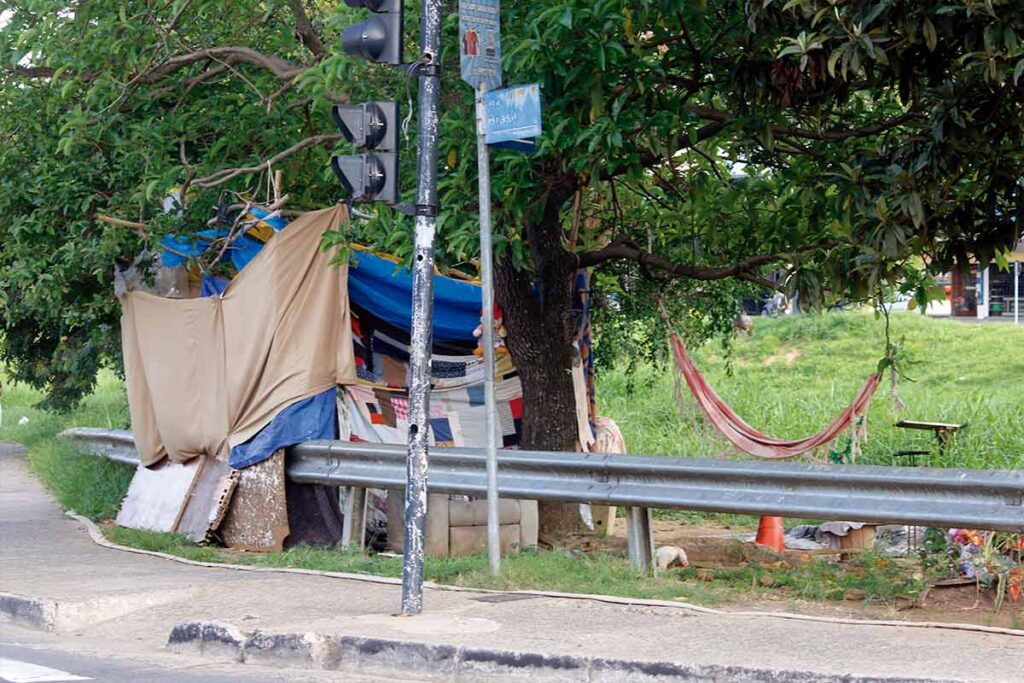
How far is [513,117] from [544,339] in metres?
3.58

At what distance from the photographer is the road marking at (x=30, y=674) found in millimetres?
7117

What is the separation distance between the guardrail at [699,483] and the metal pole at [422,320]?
183 centimetres

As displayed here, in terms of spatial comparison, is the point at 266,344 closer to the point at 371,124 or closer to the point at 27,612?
the point at 27,612

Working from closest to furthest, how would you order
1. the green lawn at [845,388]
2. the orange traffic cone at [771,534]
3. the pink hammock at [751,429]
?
the orange traffic cone at [771,534], the pink hammock at [751,429], the green lawn at [845,388]

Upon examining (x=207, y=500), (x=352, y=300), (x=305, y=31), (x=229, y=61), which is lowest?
(x=207, y=500)

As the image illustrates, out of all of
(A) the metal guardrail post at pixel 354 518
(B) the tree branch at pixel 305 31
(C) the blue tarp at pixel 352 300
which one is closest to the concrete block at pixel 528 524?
(A) the metal guardrail post at pixel 354 518

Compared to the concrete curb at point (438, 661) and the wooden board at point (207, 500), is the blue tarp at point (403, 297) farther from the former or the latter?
the concrete curb at point (438, 661)

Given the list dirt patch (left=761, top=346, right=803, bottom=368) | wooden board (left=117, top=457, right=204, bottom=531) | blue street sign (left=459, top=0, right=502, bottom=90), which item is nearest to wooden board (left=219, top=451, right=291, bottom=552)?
wooden board (left=117, top=457, right=204, bottom=531)

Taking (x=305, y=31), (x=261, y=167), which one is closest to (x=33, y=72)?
(x=305, y=31)

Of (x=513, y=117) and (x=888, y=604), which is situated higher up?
(x=513, y=117)

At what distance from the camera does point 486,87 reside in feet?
30.5

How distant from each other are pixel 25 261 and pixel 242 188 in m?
2.11

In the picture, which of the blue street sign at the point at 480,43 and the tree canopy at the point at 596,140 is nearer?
the tree canopy at the point at 596,140

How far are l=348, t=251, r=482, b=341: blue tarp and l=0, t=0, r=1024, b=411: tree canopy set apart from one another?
414 mm
